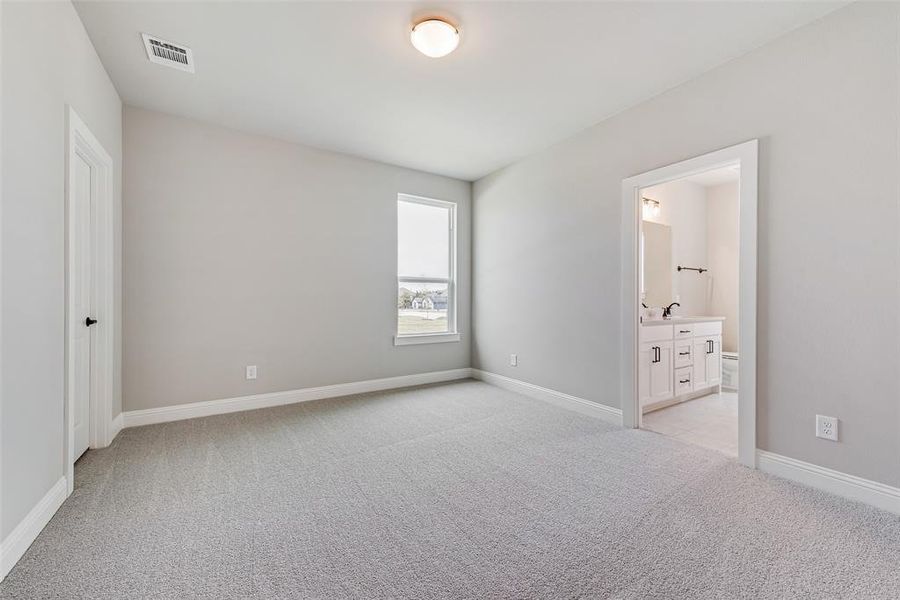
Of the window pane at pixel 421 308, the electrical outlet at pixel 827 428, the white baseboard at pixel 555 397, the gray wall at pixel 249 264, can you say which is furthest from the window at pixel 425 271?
the electrical outlet at pixel 827 428

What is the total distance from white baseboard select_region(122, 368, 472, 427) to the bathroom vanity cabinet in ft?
7.50

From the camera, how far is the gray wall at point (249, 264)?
125 inches

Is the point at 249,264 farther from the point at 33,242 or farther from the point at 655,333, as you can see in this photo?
the point at 655,333

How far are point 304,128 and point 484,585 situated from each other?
3.64m

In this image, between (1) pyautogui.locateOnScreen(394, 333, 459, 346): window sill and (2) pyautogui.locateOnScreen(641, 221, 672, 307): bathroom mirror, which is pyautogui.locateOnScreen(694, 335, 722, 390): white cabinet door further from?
(1) pyautogui.locateOnScreen(394, 333, 459, 346): window sill

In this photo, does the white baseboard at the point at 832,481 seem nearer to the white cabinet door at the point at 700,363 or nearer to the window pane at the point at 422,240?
the white cabinet door at the point at 700,363

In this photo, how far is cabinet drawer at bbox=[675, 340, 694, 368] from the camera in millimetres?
3834

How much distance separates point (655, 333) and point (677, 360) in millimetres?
554

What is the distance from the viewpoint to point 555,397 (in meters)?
3.80

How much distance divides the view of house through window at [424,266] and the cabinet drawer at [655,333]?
2.29 meters

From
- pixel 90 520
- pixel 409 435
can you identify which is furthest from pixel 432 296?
pixel 90 520

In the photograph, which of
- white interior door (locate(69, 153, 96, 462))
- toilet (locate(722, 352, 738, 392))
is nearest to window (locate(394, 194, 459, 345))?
white interior door (locate(69, 153, 96, 462))

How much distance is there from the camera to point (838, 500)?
2012 mm

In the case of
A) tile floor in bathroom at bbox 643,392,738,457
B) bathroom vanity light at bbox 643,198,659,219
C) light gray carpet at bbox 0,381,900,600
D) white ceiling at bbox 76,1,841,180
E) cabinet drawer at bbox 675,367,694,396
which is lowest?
tile floor in bathroom at bbox 643,392,738,457
